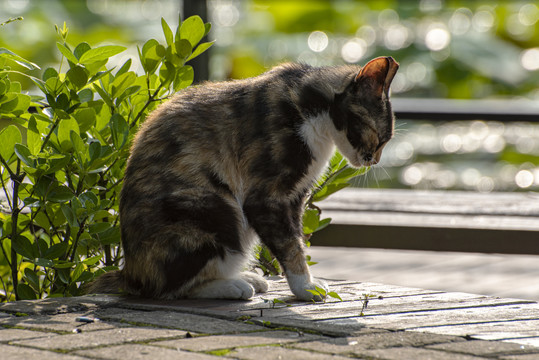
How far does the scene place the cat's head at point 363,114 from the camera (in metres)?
3.14

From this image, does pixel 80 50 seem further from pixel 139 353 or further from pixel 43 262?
pixel 139 353

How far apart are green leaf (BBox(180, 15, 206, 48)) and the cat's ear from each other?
592 millimetres

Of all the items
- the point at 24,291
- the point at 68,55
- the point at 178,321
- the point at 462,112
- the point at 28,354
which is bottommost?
the point at 28,354

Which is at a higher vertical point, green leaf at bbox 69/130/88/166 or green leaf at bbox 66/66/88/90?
green leaf at bbox 66/66/88/90

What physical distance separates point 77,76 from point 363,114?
1.02 m

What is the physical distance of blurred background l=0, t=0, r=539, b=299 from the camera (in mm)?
9586

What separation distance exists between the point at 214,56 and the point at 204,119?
7949mm

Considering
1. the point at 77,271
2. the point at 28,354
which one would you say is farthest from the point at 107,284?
the point at 28,354

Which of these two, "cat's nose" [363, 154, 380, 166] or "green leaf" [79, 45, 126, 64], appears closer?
"green leaf" [79, 45, 126, 64]

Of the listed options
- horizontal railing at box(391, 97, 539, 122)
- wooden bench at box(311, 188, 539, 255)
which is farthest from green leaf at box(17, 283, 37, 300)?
horizontal railing at box(391, 97, 539, 122)

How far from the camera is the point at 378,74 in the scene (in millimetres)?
3102

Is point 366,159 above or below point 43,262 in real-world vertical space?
above

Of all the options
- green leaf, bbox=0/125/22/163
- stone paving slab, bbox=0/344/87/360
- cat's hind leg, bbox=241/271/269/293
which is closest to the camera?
stone paving slab, bbox=0/344/87/360

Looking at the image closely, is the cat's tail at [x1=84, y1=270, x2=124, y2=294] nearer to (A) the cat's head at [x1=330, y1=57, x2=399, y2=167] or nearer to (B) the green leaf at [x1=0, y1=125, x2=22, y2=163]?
(B) the green leaf at [x1=0, y1=125, x2=22, y2=163]
